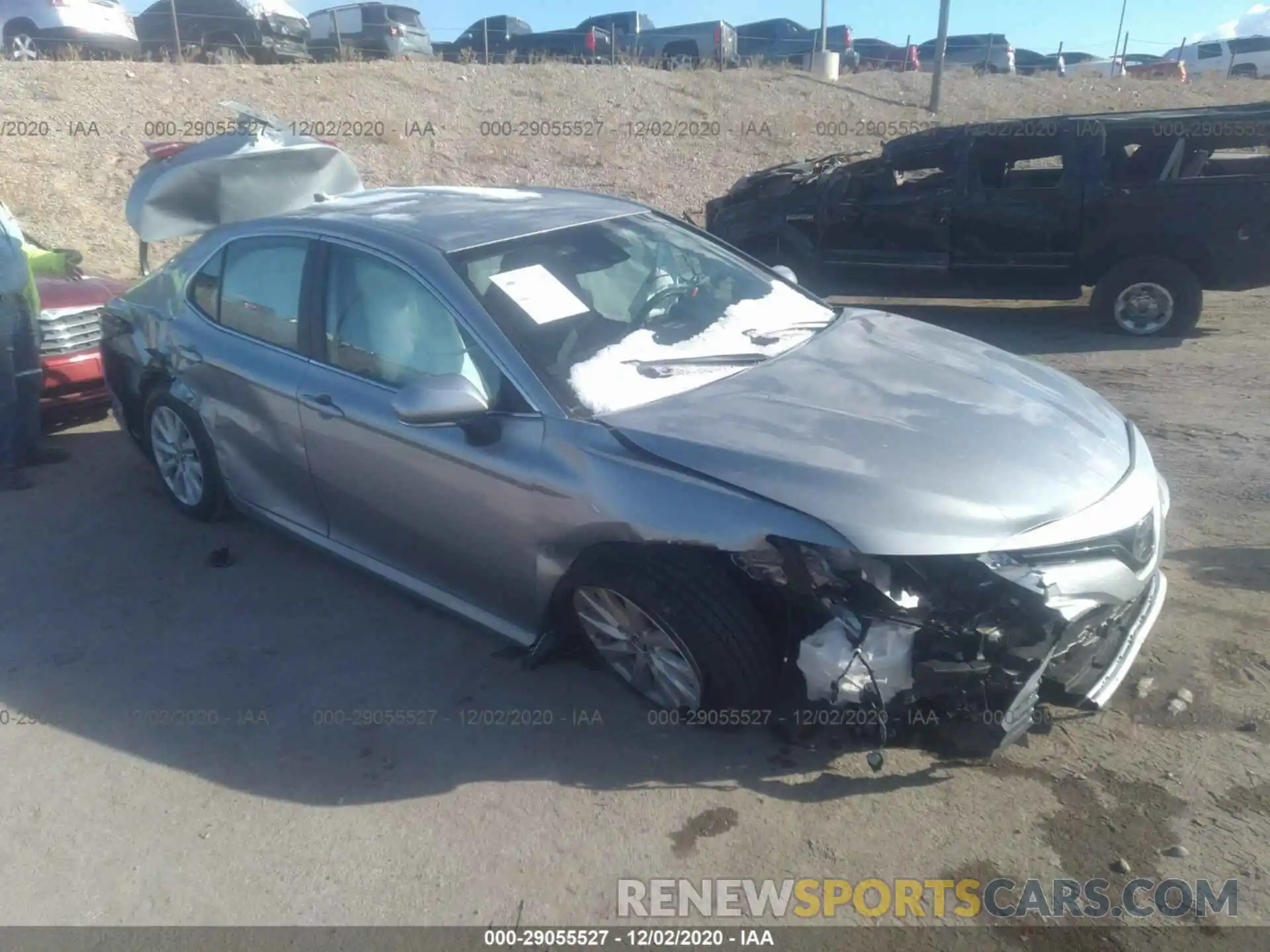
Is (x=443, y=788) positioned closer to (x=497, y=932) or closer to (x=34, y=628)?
(x=497, y=932)

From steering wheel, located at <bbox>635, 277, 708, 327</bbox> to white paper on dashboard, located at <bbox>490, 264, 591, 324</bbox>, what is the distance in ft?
0.80

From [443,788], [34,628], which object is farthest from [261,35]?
[443,788]

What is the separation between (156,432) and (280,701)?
2.13m

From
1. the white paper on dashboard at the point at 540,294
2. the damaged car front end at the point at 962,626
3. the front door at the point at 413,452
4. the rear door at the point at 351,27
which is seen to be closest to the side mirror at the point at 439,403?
the front door at the point at 413,452

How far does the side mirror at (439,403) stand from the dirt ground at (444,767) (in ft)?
3.46

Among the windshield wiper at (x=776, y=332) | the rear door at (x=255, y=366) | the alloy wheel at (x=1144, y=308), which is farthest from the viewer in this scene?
the alloy wheel at (x=1144, y=308)

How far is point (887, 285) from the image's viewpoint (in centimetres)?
911

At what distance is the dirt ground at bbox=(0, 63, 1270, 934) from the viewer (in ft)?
9.57

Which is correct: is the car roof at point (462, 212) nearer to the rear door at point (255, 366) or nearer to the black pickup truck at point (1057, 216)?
the rear door at point (255, 366)

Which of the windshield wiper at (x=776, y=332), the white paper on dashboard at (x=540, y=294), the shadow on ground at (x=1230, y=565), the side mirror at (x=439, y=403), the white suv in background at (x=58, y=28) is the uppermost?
the white suv in background at (x=58, y=28)

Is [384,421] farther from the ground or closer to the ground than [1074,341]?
farther from the ground

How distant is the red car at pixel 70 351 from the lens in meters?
6.30

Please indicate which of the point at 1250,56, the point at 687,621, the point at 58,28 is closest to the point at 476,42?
the point at 58,28

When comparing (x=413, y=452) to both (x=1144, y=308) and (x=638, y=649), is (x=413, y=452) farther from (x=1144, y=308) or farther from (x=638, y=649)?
(x=1144, y=308)
